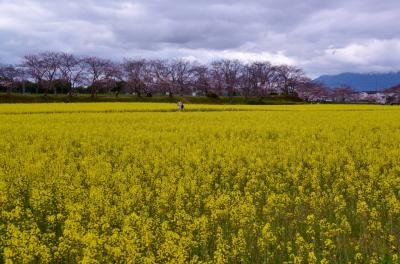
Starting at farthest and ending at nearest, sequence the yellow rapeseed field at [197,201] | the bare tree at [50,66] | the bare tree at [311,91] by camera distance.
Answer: the bare tree at [311,91]
the bare tree at [50,66]
the yellow rapeseed field at [197,201]

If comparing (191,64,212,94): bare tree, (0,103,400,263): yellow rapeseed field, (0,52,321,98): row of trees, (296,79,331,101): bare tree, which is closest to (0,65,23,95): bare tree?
(0,52,321,98): row of trees

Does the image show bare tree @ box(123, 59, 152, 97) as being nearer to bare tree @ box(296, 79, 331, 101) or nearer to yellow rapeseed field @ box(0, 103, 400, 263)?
bare tree @ box(296, 79, 331, 101)

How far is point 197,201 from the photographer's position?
8688 millimetres

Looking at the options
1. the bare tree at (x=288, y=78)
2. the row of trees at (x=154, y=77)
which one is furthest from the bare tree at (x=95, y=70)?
the bare tree at (x=288, y=78)

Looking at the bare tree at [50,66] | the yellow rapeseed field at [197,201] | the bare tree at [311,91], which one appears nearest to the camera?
the yellow rapeseed field at [197,201]

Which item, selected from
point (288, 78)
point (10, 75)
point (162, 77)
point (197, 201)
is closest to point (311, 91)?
point (288, 78)

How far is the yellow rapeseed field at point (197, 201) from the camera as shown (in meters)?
5.86

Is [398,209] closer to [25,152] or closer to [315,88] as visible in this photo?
[25,152]

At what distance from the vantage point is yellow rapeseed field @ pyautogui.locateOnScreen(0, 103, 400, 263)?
586 centimetres

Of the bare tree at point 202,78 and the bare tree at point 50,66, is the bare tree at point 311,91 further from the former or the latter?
the bare tree at point 50,66

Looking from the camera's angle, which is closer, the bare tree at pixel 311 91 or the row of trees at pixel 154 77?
the row of trees at pixel 154 77

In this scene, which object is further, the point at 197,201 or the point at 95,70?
the point at 95,70

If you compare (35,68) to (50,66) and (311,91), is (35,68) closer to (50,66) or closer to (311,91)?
(50,66)

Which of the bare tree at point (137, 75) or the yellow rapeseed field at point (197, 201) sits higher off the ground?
the bare tree at point (137, 75)
